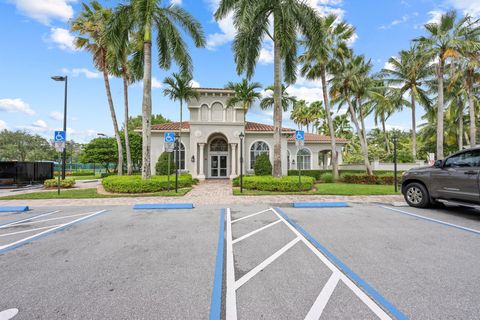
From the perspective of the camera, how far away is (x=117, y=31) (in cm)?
1173

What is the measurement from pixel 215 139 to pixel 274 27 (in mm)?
11337

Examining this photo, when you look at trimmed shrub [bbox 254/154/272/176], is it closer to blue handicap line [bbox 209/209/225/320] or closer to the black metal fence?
blue handicap line [bbox 209/209/225/320]

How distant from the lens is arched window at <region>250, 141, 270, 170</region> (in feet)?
64.1

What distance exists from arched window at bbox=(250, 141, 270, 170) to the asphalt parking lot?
13930mm

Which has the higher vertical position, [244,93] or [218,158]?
[244,93]

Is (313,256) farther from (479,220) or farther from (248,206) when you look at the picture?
(479,220)

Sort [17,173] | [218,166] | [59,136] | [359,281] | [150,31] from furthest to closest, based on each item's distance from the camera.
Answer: [218,166]
[17,173]
[150,31]
[59,136]
[359,281]

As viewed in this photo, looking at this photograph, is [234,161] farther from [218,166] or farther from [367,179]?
[367,179]

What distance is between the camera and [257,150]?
64.5ft

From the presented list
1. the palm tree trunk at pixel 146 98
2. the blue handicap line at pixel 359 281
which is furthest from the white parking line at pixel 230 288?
Result: the palm tree trunk at pixel 146 98

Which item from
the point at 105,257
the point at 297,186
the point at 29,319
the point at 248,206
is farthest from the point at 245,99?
the point at 29,319

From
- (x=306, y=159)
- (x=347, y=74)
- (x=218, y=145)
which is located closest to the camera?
(x=347, y=74)

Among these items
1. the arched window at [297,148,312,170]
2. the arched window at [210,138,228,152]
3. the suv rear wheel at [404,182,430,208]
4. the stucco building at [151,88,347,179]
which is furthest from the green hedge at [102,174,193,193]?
the arched window at [297,148,312,170]

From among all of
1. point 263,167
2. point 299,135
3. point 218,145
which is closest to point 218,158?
point 218,145
